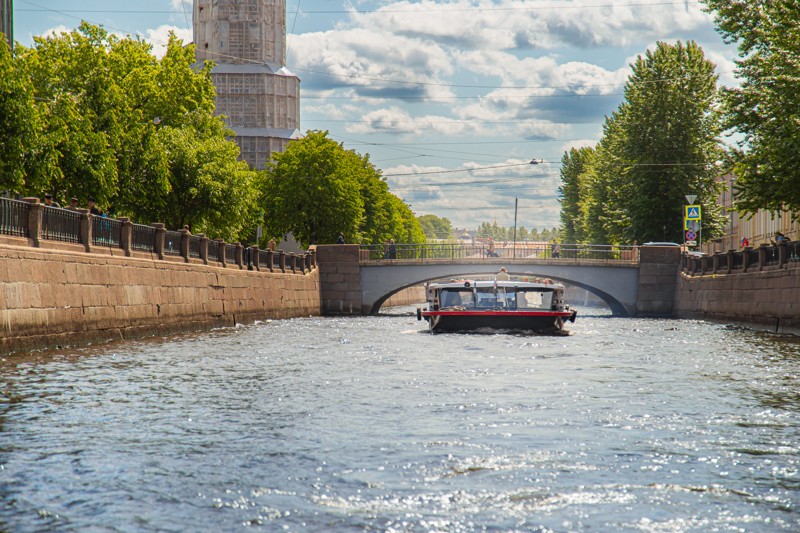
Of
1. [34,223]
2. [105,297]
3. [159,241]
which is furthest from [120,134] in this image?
[34,223]

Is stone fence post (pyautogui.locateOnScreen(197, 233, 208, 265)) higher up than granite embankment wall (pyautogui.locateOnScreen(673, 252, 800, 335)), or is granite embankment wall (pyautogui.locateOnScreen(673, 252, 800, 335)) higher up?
stone fence post (pyautogui.locateOnScreen(197, 233, 208, 265))

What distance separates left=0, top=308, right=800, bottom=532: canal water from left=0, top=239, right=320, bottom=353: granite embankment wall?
5.23 feet

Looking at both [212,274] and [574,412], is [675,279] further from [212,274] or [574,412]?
[574,412]

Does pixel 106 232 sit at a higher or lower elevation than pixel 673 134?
lower

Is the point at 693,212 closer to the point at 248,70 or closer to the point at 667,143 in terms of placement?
the point at 667,143

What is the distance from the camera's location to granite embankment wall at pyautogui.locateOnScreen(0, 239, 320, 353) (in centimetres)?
2188

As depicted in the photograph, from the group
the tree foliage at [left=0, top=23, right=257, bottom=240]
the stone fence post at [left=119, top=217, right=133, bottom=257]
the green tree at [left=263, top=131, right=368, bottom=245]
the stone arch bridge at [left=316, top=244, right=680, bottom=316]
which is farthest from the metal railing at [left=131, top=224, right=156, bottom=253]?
the green tree at [left=263, top=131, right=368, bottom=245]

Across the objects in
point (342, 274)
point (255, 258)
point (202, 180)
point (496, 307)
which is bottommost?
point (496, 307)

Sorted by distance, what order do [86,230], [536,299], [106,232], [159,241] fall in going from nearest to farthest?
1. [86,230]
2. [106,232]
3. [159,241]
4. [536,299]

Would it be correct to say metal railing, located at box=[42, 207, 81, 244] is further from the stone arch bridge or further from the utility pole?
the stone arch bridge

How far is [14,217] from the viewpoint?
74.9 ft

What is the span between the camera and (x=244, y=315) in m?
42.9

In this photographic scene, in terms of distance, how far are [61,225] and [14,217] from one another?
2800mm

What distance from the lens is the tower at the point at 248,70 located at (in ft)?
368
